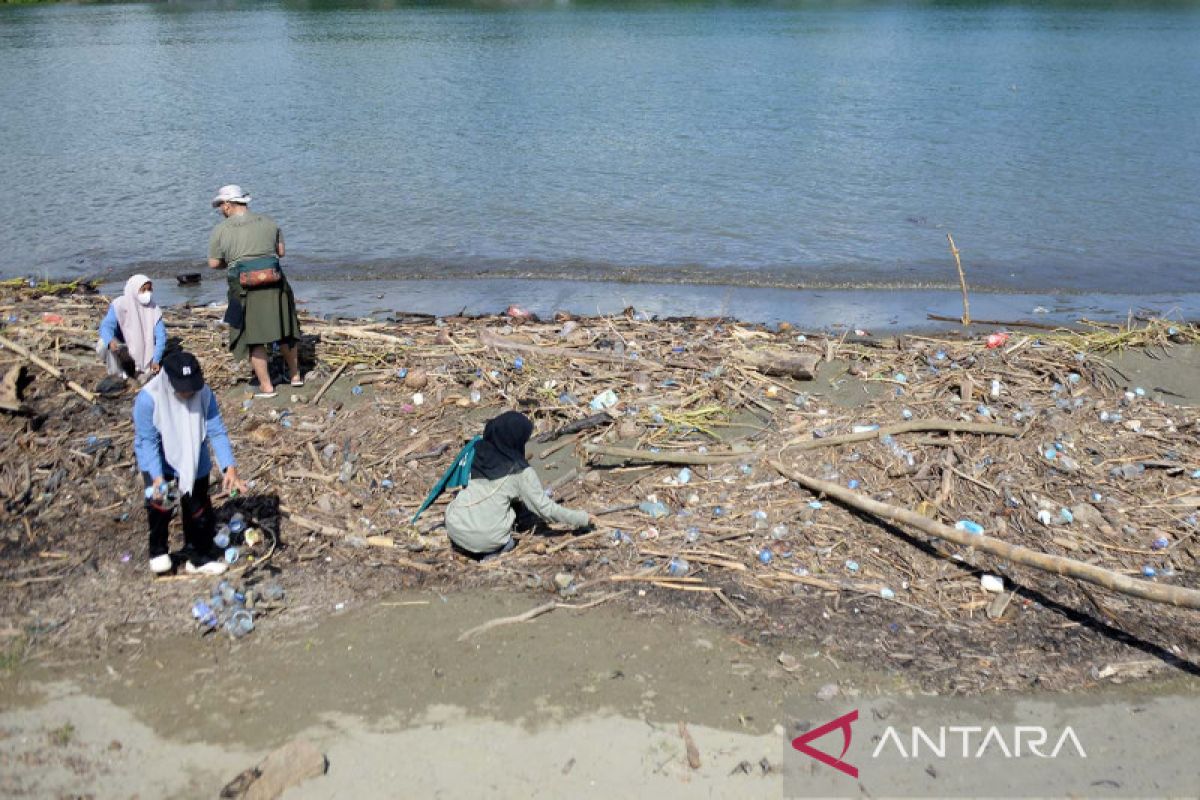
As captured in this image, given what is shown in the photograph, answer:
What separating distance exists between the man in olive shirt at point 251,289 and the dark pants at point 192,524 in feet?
7.23

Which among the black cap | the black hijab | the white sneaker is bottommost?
the white sneaker

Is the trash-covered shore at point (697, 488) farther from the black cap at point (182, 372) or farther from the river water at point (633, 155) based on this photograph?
the river water at point (633, 155)

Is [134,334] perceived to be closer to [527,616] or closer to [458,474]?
[458,474]

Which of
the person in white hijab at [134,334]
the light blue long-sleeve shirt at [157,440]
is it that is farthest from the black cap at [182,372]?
the person in white hijab at [134,334]

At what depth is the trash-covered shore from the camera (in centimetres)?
553

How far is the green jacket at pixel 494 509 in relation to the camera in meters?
5.86

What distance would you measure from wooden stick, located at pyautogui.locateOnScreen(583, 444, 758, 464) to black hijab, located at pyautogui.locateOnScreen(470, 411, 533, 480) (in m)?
1.14

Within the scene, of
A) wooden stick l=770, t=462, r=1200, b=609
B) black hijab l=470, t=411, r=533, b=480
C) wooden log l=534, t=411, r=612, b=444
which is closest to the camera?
wooden stick l=770, t=462, r=1200, b=609

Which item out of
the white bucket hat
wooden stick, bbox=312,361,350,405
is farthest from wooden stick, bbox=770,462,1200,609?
the white bucket hat

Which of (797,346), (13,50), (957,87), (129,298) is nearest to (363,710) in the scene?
(129,298)

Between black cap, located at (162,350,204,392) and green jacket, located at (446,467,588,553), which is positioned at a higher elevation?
black cap, located at (162,350,204,392)

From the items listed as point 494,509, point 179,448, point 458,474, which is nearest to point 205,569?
point 179,448

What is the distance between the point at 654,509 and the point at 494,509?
112 cm

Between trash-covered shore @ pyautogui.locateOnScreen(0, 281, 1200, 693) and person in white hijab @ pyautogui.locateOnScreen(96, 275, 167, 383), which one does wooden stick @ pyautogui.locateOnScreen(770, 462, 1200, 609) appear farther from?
person in white hijab @ pyautogui.locateOnScreen(96, 275, 167, 383)
